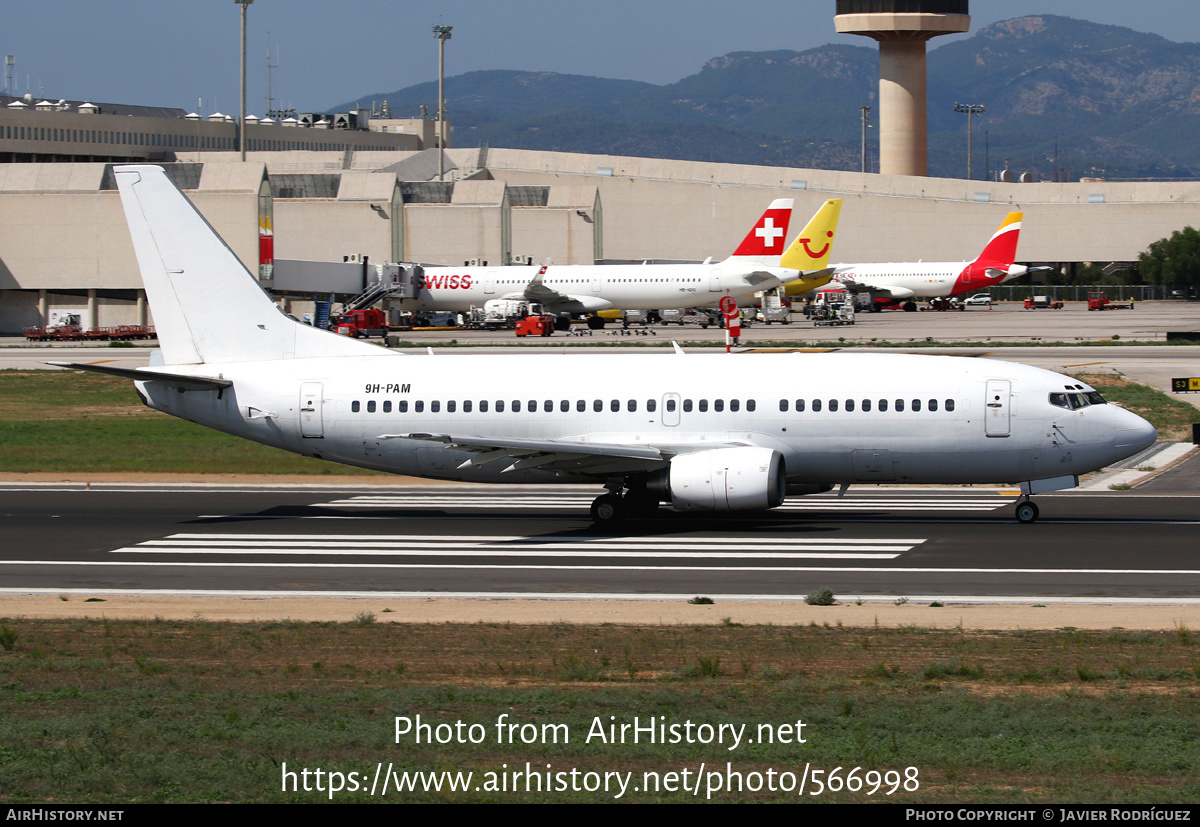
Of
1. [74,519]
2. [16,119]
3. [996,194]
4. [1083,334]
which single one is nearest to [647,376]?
[74,519]

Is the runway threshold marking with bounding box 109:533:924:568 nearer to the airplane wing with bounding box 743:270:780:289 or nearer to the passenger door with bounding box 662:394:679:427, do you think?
the passenger door with bounding box 662:394:679:427

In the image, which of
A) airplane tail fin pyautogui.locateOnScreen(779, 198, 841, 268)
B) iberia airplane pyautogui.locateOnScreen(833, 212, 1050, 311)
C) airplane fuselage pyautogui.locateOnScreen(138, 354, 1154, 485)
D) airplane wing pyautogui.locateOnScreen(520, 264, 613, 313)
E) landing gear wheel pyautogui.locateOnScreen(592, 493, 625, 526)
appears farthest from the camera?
iberia airplane pyautogui.locateOnScreen(833, 212, 1050, 311)

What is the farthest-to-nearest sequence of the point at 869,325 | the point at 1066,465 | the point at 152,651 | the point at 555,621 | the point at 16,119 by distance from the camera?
the point at 16,119 < the point at 869,325 < the point at 1066,465 < the point at 555,621 < the point at 152,651

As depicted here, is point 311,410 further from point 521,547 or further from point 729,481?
point 729,481

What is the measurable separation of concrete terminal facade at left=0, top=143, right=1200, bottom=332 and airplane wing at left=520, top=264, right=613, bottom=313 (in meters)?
20.1

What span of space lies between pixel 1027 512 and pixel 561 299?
65956mm

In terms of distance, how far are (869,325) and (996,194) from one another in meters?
63.0

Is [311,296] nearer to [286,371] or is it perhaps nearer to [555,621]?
[286,371]

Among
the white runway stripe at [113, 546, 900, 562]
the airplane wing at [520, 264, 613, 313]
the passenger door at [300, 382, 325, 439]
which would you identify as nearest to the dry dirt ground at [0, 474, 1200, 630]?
the white runway stripe at [113, 546, 900, 562]

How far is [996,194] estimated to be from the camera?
14825 centimetres

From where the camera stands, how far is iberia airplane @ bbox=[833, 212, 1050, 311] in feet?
364

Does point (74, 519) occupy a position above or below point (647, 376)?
below

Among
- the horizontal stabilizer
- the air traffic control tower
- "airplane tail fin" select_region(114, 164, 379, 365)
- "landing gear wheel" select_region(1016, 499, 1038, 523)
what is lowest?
"landing gear wheel" select_region(1016, 499, 1038, 523)

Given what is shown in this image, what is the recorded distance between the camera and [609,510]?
95.5 feet
